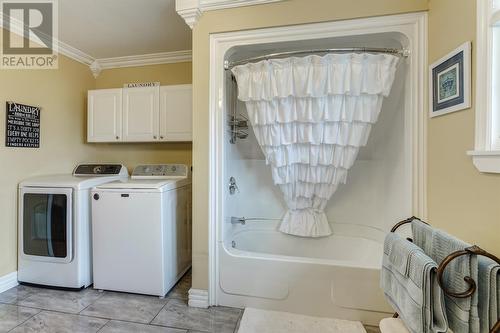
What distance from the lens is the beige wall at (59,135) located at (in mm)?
2297

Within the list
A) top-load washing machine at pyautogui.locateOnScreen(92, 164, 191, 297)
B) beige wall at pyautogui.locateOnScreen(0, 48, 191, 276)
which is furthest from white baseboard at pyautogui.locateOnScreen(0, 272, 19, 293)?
top-load washing machine at pyautogui.locateOnScreen(92, 164, 191, 297)

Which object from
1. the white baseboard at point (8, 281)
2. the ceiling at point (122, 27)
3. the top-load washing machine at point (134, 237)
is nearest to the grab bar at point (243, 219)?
the top-load washing machine at point (134, 237)

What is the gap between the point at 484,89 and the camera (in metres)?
1.15

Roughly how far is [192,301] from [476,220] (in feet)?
6.34

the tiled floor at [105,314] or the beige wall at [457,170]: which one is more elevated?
the beige wall at [457,170]

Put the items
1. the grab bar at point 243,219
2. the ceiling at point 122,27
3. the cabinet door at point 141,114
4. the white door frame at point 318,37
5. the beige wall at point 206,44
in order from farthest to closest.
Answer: the cabinet door at point 141,114 < the grab bar at point 243,219 < the ceiling at point 122,27 < the beige wall at point 206,44 < the white door frame at point 318,37

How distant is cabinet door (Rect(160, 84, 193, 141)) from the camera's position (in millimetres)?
2748

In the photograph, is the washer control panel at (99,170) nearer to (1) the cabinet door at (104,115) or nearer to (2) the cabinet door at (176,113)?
(1) the cabinet door at (104,115)

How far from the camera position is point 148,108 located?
2850mm

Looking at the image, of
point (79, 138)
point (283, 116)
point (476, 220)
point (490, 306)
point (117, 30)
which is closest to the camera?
point (490, 306)

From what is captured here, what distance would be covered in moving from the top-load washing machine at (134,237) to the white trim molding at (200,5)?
1.38 m

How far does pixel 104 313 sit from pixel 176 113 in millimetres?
1910

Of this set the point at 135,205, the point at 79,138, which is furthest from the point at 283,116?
the point at 79,138

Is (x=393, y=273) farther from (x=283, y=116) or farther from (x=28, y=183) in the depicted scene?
(x=28, y=183)
